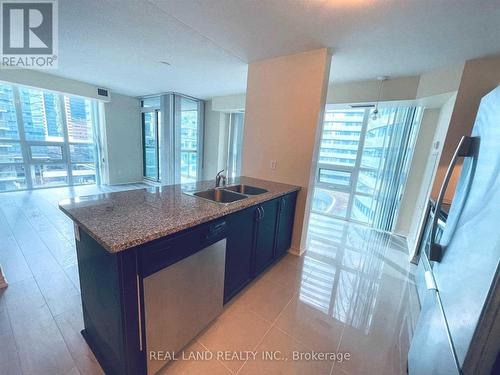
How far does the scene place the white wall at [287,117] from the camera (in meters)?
2.29

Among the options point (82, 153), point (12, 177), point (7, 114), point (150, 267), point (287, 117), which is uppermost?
point (287, 117)

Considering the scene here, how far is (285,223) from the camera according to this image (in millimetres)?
2426

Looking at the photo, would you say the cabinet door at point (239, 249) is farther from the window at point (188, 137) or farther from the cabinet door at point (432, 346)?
the window at point (188, 137)

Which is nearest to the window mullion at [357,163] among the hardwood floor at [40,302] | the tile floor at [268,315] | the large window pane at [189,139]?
the tile floor at [268,315]

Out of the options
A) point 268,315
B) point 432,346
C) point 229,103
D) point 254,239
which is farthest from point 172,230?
point 229,103

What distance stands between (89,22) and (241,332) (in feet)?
10.7

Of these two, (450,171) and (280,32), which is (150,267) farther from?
(280,32)

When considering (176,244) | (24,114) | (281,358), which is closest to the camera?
(176,244)

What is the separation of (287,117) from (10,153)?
611cm

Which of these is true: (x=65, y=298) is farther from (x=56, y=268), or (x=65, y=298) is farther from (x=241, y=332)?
(x=241, y=332)

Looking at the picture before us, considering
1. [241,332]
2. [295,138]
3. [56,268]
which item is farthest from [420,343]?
[56,268]

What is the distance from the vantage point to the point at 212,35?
210 centimetres

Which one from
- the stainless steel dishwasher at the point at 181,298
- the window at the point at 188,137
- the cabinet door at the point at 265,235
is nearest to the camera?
the stainless steel dishwasher at the point at 181,298

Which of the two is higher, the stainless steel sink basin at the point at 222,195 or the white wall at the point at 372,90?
the white wall at the point at 372,90
